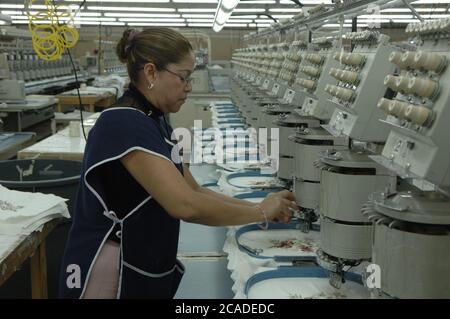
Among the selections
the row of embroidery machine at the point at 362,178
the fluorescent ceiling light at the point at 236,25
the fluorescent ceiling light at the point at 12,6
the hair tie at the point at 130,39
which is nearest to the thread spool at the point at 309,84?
the row of embroidery machine at the point at 362,178

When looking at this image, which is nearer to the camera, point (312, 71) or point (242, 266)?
point (242, 266)

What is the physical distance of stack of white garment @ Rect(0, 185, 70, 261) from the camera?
6.59 ft

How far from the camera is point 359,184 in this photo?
1.68 m

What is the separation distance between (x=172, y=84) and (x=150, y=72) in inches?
3.2

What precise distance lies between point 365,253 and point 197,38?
8.89 meters

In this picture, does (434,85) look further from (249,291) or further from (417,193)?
(249,291)

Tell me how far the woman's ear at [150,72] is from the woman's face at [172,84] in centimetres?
1

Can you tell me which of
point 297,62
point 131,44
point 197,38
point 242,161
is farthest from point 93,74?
point 131,44

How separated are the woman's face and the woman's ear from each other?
12mm

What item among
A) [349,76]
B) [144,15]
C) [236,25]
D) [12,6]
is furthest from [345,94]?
[236,25]

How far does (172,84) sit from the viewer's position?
5.53 ft

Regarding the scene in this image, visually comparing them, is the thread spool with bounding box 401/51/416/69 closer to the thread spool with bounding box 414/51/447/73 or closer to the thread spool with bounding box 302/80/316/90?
the thread spool with bounding box 414/51/447/73

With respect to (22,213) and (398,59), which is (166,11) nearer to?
(22,213)

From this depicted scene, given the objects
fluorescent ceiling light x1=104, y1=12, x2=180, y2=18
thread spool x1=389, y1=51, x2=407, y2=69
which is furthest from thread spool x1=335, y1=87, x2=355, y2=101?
fluorescent ceiling light x1=104, y1=12, x2=180, y2=18
